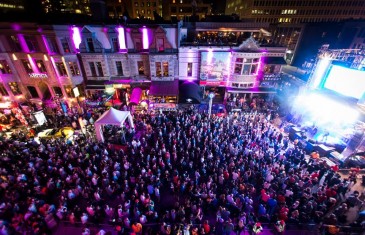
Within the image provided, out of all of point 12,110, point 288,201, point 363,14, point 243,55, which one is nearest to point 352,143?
point 288,201

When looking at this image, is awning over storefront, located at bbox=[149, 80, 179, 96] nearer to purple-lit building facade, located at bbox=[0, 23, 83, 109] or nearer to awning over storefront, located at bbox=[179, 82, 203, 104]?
awning over storefront, located at bbox=[179, 82, 203, 104]

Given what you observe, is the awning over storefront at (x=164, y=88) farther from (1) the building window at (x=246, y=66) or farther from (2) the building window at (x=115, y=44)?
(1) the building window at (x=246, y=66)

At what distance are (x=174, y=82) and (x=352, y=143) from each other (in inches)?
789

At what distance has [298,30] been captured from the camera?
4234cm

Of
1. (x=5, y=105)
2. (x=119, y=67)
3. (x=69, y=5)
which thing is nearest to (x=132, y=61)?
(x=119, y=67)

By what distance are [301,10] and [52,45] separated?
2820 inches

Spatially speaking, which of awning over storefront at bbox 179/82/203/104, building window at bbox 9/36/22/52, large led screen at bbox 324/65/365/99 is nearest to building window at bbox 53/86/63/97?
building window at bbox 9/36/22/52

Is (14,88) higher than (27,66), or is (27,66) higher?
(27,66)

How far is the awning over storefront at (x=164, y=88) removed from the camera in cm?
2348

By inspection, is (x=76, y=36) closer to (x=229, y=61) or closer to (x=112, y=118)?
(x=112, y=118)

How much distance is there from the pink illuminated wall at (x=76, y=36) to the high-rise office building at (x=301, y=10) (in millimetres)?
53884

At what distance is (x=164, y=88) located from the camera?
79.3ft

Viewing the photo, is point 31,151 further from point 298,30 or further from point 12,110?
point 298,30

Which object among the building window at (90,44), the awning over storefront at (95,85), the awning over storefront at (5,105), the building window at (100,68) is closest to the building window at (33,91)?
the awning over storefront at (5,105)
